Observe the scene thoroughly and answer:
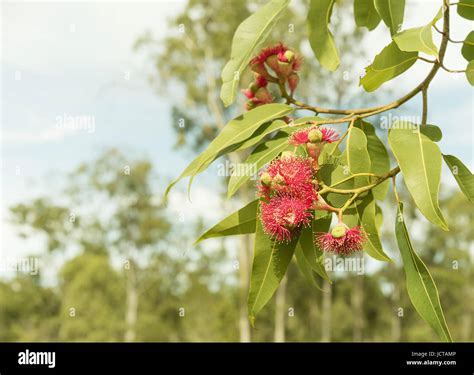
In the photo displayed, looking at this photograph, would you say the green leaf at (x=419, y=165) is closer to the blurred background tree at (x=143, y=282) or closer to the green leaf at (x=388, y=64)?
the green leaf at (x=388, y=64)

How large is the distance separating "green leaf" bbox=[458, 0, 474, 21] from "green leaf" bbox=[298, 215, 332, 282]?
1.88 ft

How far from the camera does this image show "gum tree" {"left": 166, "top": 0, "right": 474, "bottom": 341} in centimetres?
129

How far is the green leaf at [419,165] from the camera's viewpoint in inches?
47.1

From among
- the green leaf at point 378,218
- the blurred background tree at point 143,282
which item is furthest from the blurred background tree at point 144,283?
the green leaf at point 378,218

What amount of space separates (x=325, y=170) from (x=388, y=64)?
0.27 m

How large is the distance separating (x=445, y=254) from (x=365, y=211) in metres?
21.6

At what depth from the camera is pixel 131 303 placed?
67.0 feet

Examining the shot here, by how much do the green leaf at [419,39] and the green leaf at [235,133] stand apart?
0.32m

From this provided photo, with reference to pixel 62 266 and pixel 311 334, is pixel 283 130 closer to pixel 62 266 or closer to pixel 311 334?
pixel 62 266

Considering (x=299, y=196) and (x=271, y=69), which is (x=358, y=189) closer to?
(x=299, y=196)

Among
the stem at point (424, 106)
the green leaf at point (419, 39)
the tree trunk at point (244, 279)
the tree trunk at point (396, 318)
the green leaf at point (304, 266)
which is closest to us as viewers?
the green leaf at point (419, 39)

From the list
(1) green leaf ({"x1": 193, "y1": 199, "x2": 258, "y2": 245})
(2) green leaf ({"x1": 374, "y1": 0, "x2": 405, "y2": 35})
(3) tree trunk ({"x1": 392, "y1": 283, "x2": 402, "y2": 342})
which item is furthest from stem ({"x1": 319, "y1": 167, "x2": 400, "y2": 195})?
(3) tree trunk ({"x1": 392, "y1": 283, "x2": 402, "y2": 342})

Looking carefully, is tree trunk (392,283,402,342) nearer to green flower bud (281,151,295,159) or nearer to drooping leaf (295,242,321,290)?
drooping leaf (295,242,321,290)
